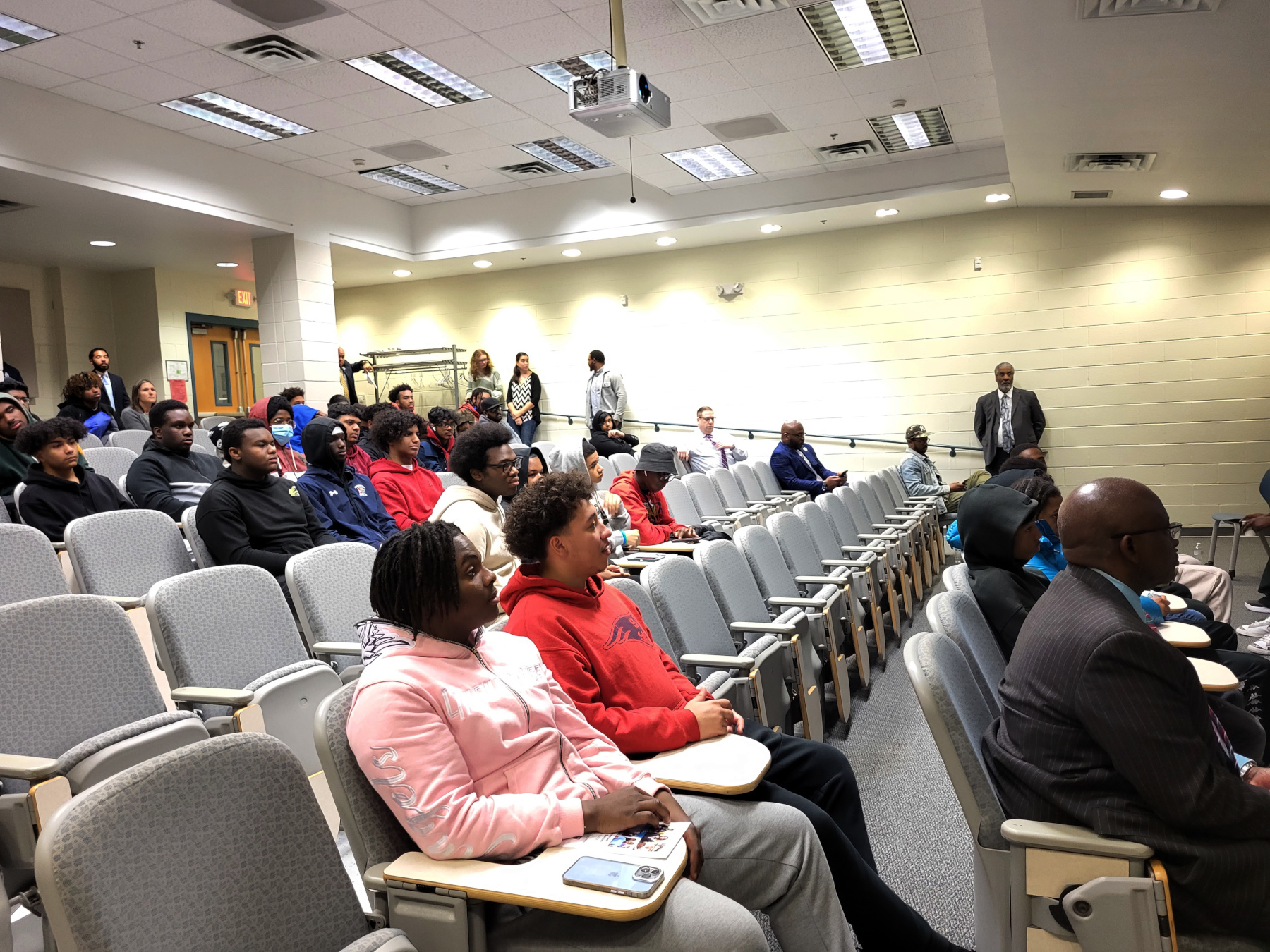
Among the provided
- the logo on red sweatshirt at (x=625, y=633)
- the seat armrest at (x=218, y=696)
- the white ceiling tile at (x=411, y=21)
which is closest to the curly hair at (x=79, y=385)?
the white ceiling tile at (x=411, y=21)

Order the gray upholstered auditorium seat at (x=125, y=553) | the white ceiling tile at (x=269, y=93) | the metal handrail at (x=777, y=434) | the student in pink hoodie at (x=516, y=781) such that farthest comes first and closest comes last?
the metal handrail at (x=777, y=434) → the white ceiling tile at (x=269, y=93) → the gray upholstered auditorium seat at (x=125, y=553) → the student in pink hoodie at (x=516, y=781)

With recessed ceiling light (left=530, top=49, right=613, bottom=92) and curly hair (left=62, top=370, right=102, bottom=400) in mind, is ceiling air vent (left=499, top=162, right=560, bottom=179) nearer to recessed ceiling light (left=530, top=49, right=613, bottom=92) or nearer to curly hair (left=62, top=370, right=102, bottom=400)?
recessed ceiling light (left=530, top=49, right=613, bottom=92)

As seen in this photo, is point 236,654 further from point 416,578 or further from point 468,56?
point 468,56

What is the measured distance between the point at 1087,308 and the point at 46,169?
939 centimetres

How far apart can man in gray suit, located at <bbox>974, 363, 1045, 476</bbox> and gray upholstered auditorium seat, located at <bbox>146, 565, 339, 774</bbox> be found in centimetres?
796

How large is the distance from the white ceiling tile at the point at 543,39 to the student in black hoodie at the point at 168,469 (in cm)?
312

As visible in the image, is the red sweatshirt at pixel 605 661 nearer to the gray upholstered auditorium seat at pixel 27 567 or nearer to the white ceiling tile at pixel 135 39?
the gray upholstered auditorium seat at pixel 27 567

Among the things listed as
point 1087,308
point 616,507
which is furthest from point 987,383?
point 616,507

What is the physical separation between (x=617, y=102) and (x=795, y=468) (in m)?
4.09

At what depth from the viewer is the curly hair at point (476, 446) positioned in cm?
314

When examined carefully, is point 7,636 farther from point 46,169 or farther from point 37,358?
point 37,358

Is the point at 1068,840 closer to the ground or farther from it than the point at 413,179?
closer to the ground

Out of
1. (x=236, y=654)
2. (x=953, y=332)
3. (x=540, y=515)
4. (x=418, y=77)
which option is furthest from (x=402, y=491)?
(x=953, y=332)

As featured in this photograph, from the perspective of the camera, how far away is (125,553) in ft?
10.1
